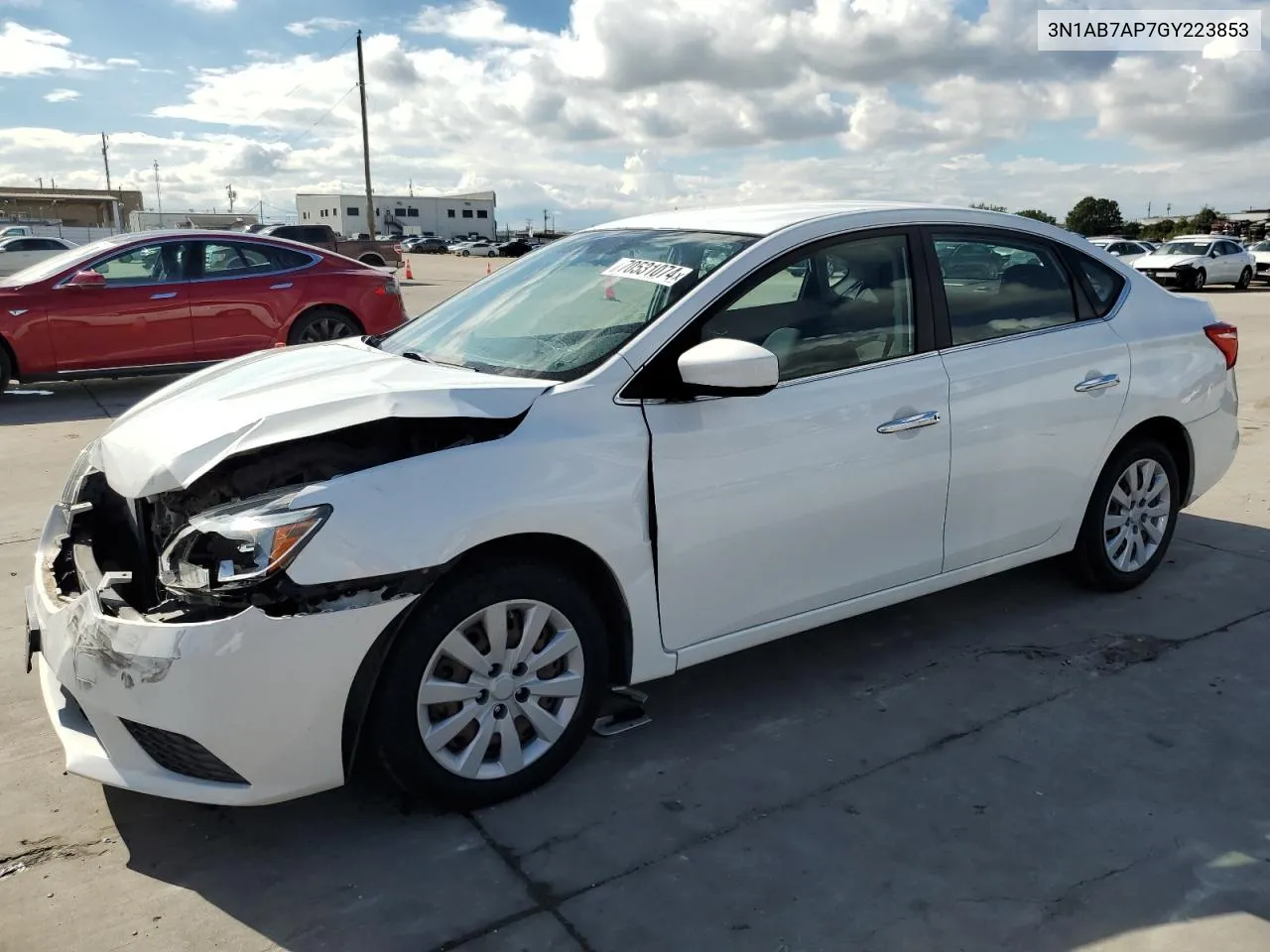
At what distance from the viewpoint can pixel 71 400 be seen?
962 centimetres

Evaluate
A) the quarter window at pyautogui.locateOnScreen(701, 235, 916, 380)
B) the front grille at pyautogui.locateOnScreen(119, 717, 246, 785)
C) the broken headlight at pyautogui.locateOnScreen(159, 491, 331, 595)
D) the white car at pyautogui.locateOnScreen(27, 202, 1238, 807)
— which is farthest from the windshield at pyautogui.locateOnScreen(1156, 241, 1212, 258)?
the front grille at pyautogui.locateOnScreen(119, 717, 246, 785)

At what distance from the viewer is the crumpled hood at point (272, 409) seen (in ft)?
9.20

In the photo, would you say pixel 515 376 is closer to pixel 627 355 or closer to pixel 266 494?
pixel 627 355

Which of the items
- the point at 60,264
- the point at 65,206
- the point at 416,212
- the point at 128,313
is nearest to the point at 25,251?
the point at 60,264

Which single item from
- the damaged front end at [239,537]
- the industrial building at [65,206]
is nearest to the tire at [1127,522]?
the damaged front end at [239,537]

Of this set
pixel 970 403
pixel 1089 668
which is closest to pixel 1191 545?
pixel 1089 668

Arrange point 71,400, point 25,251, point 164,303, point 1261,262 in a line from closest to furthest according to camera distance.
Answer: point 164,303 < point 71,400 < point 25,251 < point 1261,262

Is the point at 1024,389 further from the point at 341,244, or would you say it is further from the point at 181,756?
the point at 341,244

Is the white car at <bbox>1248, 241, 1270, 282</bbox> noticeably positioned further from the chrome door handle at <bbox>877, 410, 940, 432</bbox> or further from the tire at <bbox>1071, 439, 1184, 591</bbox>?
the chrome door handle at <bbox>877, 410, 940, 432</bbox>

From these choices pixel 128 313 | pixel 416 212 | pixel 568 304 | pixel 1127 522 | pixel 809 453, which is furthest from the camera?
pixel 416 212

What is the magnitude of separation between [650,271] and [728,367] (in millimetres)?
687

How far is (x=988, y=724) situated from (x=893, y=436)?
3.35 feet

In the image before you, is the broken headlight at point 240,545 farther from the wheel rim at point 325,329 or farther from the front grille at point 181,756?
the wheel rim at point 325,329

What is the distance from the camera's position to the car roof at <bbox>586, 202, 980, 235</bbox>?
11.9ft
